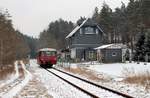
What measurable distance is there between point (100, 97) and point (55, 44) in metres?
115

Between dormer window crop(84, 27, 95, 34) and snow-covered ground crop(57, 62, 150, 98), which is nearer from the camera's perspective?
snow-covered ground crop(57, 62, 150, 98)

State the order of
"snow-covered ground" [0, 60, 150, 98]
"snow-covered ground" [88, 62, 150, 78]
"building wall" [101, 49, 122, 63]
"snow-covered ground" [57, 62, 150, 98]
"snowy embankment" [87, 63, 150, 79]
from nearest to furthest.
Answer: "snow-covered ground" [0, 60, 150, 98]
"snow-covered ground" [57, 62, 150, 98]
"snowy embankment" [87, 63, 150, 79]
"snow-covered ground" [88, 62, 150, 78]
"building wall" [101, 49, 122, 63]

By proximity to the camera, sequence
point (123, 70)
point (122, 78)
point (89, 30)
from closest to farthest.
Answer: point (122, 78) < point (123, 70) < point (89, 30)

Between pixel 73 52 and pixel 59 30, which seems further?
pixel 59 30

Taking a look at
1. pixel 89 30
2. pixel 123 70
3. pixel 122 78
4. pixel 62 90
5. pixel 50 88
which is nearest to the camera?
pixel 62 90

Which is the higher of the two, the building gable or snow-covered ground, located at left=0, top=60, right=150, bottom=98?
the building gable

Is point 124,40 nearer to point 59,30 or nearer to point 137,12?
point 137,12

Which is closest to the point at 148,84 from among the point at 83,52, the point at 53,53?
the point at 53,53

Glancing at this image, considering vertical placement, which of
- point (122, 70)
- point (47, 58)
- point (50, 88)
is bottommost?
point (50, 88)

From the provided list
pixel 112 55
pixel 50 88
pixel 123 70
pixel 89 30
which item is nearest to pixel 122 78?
pixel 50 88

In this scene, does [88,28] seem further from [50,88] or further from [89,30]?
[50,88]

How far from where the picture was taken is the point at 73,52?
254ft

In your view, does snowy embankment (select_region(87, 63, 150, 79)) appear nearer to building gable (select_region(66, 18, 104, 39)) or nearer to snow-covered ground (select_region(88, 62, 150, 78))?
snow-covered ground (select_region(88, 62, 150, 78))

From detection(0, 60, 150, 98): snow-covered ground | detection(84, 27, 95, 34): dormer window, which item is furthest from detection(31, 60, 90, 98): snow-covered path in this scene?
detection(84, 27, 95, 34): dormer window
